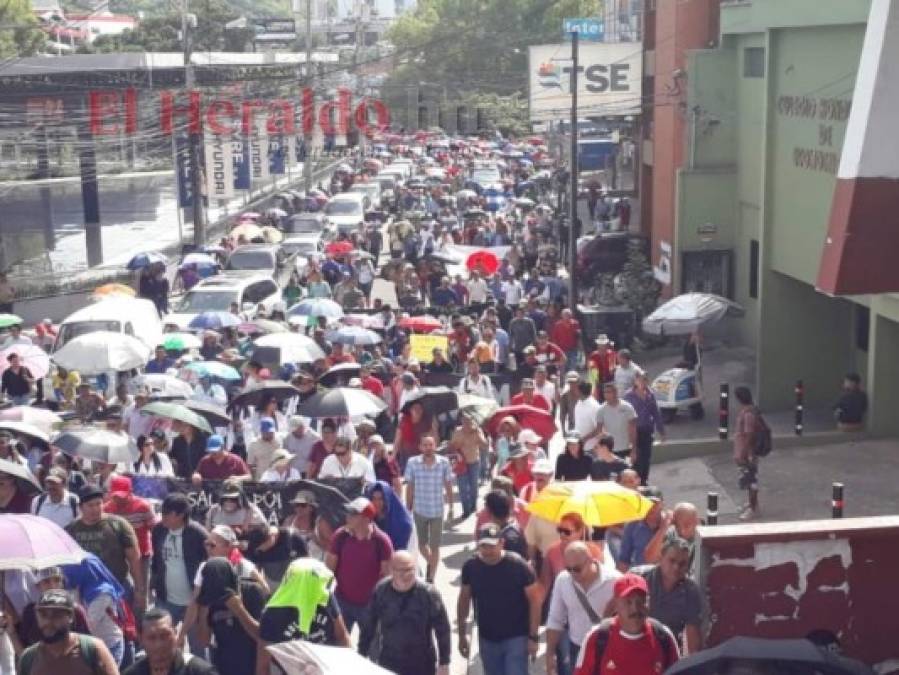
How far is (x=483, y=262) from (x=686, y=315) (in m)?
8.28

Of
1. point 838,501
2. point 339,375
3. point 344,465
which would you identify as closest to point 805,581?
point 344,465

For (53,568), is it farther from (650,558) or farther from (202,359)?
(202,359)

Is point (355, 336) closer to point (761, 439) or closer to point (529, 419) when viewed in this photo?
point (529, 419)

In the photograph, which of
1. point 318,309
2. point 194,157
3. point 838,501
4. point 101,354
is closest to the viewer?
point 838,501

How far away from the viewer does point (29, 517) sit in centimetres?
1085

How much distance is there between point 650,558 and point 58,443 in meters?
6.07

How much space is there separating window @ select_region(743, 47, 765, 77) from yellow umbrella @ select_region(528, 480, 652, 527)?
18.6m

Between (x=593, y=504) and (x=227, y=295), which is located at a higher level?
(x=593, y=504)

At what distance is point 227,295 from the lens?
31172 mm

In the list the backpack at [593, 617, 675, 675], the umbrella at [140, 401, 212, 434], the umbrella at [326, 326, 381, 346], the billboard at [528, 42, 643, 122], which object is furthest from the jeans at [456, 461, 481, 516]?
the billboard at [528, 42, 643, 122]

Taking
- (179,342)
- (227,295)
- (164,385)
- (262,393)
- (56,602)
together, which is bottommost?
(227,295)

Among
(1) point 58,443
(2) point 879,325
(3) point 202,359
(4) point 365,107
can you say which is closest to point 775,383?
(2) point 879,325

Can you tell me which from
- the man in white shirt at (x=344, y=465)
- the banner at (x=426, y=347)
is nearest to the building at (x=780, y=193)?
the banner at (x=426, y=347)

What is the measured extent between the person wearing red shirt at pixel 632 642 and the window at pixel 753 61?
71.2 feet
